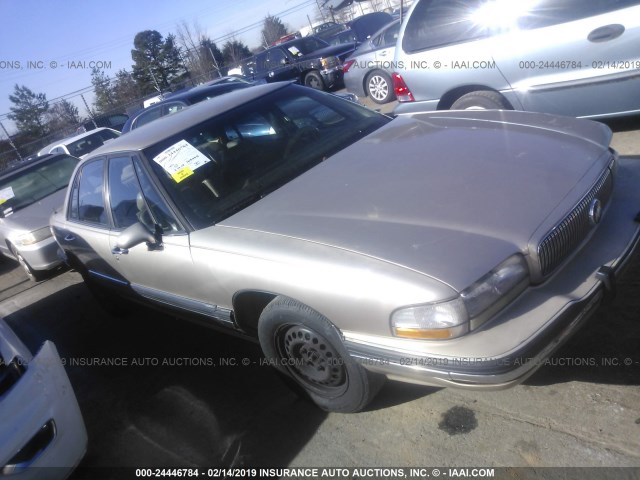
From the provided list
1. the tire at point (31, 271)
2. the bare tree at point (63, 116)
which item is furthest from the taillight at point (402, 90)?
the bare tree at point (63, 116)

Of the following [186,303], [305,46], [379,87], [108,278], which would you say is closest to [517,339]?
[186,303]

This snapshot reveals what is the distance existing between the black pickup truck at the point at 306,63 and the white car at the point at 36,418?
11.4 metres

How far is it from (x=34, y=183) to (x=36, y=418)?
19.8 feet

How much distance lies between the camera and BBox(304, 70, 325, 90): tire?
43.6 ft

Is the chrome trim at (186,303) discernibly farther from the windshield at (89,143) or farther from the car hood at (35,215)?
the windshield at (89,143)

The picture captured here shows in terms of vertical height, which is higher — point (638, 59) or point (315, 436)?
point (638, 59)

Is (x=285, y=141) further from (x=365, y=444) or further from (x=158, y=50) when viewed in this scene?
(x=158, y=50)

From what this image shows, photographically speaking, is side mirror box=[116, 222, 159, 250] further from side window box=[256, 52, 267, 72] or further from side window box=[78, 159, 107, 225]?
side window box=[256, 52, 267, 72]

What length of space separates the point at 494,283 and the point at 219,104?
8.01 feet

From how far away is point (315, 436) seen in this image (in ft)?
8.76

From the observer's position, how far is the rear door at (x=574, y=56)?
4082mm

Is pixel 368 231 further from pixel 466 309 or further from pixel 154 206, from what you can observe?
pixel 154 206

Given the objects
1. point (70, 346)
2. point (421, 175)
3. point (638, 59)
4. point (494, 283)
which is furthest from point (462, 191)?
point (70, 346)

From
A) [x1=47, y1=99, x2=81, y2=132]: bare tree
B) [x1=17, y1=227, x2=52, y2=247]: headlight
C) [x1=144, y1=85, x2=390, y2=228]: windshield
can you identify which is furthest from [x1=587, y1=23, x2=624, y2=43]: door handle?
[x1=47, y1=99, x2=81, y2=132]: bare tree
